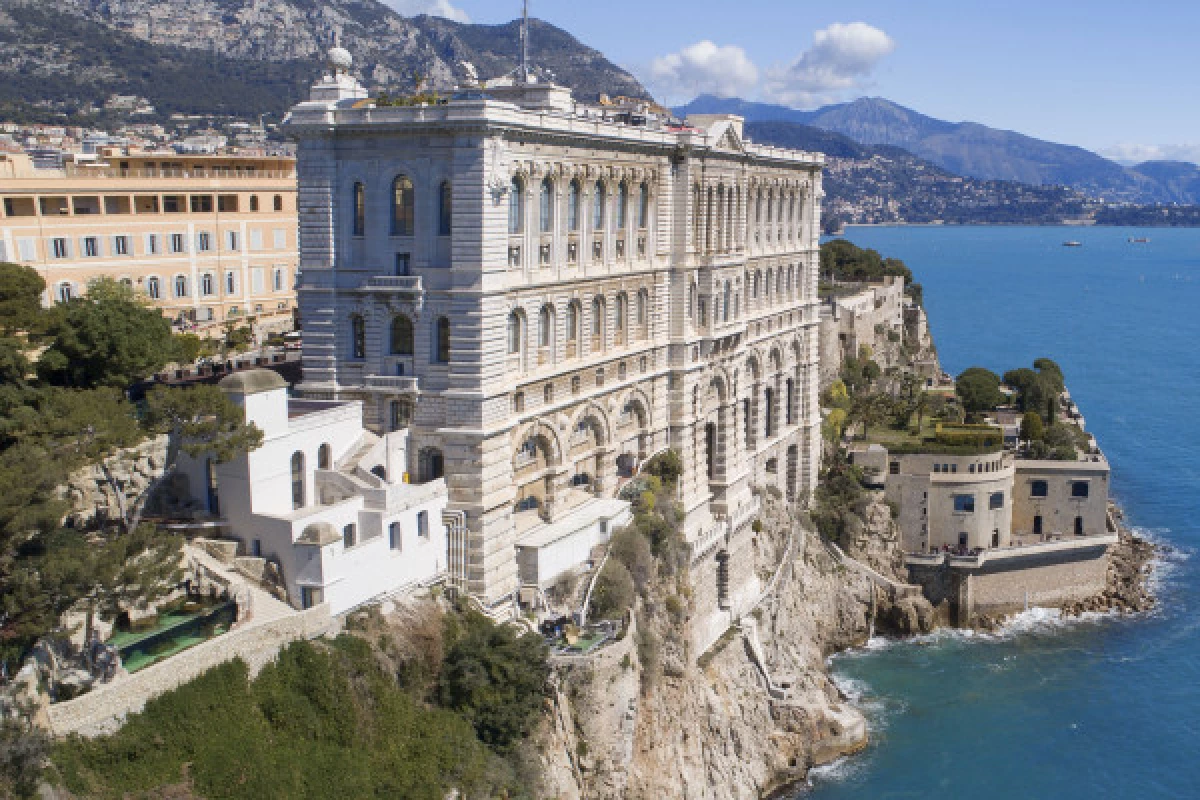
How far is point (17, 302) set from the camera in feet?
155

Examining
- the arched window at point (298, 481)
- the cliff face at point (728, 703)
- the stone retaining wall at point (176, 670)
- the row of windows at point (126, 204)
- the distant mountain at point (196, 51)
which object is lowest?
the cliff face at point (728, 703)

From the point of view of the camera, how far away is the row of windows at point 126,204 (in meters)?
58.8

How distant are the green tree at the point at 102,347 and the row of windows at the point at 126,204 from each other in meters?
15.4

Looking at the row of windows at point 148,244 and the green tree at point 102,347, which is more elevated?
the row of windows at point 148,244

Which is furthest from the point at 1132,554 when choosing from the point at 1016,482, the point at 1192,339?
the point at 1192,339

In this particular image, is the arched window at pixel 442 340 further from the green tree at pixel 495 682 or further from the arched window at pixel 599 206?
the arched window at pixel 599 206

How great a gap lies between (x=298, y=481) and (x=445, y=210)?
10.5 metres

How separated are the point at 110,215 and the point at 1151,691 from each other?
196ft

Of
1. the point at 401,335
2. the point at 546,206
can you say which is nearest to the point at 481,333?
the point at 401,335

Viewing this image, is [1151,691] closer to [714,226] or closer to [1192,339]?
[714,226]

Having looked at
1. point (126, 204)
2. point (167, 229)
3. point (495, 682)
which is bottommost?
point (495, 682)

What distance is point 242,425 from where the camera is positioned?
3797 centimetres

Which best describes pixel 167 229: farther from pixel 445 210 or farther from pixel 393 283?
pixel 445 210

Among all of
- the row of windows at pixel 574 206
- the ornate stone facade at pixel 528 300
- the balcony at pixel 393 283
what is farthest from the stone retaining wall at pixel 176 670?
the row of windows at pixel 574 206
